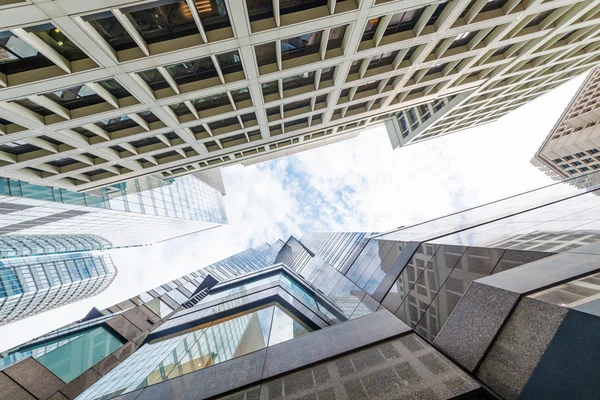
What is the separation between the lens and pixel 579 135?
205 ft

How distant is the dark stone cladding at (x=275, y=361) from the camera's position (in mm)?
7527

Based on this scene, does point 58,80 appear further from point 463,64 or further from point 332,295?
point 463,64

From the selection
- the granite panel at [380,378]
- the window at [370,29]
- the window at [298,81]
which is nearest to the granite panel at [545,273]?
the granite panel at [380,378]

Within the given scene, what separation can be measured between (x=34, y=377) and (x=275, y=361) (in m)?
11.3

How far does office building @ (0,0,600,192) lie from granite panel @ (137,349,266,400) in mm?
13296

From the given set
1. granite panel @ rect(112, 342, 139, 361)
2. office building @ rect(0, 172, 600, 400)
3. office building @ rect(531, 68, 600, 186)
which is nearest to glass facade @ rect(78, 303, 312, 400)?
office building @ rect(0, 172, 600, 400)

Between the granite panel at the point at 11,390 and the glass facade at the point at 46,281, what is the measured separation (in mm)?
117432

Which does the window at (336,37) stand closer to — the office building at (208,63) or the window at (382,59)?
the office building at (208,63)

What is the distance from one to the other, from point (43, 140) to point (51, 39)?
9.47 meters

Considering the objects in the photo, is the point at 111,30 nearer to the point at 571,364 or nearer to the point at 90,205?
the point at 571,364

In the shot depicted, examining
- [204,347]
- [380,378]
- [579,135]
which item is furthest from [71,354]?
[579,135]

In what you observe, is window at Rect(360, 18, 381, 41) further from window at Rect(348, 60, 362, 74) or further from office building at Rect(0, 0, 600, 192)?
window at Rect(348, 60, 362, 74)

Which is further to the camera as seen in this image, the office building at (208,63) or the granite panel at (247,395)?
the office building at (208,63)

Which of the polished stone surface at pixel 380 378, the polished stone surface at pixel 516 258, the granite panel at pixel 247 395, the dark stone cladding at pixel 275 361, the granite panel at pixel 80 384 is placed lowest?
the granite panel at pixel 80 384
